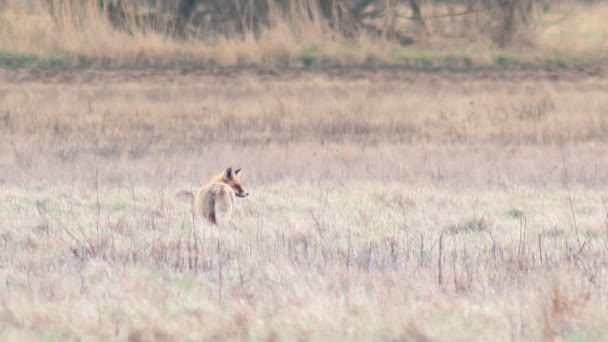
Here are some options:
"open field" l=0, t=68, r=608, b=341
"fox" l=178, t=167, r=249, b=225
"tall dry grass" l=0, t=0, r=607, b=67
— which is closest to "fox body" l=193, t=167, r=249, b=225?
"fox" l=178, t=167, r=249, b=225

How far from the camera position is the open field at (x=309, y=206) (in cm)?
477

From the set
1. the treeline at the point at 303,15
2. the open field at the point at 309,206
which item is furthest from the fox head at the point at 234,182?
the treeline at the point at 303,15

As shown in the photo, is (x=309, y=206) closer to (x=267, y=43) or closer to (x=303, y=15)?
(x=267, y=43)

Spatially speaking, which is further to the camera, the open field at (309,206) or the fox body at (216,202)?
the fox body at (216,202)

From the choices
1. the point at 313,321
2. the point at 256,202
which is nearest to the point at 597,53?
the point at 256,202

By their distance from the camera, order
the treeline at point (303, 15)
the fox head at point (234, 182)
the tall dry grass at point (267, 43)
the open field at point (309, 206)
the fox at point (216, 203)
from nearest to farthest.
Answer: the open field at point (309, 206) < the fox at point (216, 203) < the fox head at point (234, 182) < the tall dry grass at point (267, 43) < the treeline at point (303, 15)

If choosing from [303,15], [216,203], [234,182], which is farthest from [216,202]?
[303,15]

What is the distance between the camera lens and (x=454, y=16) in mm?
17656

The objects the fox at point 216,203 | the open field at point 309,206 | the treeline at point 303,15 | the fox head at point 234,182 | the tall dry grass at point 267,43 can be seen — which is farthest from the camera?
the treeline at point 303,15

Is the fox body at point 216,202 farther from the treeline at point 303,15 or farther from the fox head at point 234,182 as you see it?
the treeline at point 303,15

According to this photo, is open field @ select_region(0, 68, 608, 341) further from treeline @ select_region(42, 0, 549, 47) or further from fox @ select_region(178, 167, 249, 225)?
treeline @ select_region(42, 0, 549, 47)

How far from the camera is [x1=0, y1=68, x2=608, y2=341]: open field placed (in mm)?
4770

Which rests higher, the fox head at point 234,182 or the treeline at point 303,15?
the fox head at point 234,182

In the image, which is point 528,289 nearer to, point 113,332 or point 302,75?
point 113,332
